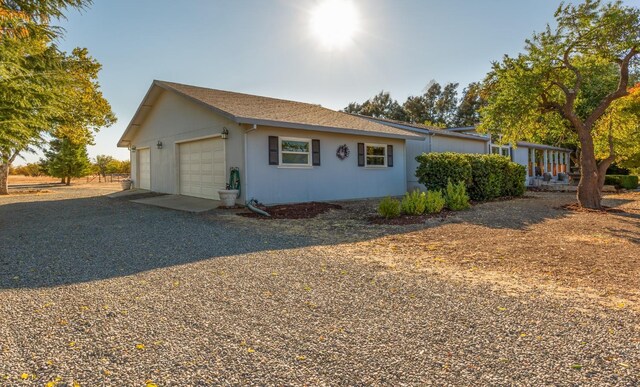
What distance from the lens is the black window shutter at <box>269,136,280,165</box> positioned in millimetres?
11164

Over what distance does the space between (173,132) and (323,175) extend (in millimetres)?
6340

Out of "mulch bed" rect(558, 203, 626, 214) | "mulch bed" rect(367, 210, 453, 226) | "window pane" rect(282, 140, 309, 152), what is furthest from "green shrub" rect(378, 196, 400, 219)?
"mulch bed" rect(558, 203, 626, 214)

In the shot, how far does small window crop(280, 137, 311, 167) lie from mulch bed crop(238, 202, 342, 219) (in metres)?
1.42

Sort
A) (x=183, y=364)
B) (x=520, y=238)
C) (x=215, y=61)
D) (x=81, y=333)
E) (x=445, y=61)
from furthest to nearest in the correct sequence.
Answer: (x=445, y=61), (x=215, y=61), (x=520, y=238), (x=81, y=333), (x=183, y=364)

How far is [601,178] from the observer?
11.2 metres

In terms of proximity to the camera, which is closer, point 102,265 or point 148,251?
point 102,265

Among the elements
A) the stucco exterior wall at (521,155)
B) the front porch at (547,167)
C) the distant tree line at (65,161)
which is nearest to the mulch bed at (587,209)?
the front porch at (547,167)

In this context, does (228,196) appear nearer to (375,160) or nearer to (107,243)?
(107,243)

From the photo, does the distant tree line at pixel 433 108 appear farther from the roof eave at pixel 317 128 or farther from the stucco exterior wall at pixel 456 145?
the roof eave at pixel 317 128

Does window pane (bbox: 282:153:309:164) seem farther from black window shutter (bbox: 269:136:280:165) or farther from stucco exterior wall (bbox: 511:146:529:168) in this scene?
stucco exterior wall (bbox: 511:146:529:168)

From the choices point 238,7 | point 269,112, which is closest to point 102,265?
point 269,112

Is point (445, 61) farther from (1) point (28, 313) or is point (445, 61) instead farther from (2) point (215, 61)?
(1) point (28, 313)

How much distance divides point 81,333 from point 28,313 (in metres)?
0.81

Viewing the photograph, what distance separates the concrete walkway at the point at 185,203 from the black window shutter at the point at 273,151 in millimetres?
2106
